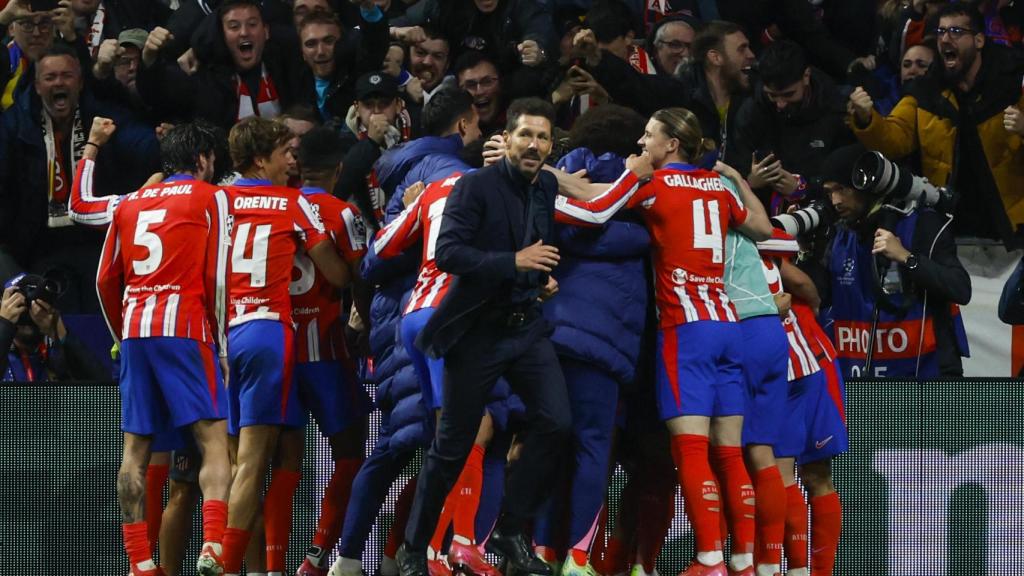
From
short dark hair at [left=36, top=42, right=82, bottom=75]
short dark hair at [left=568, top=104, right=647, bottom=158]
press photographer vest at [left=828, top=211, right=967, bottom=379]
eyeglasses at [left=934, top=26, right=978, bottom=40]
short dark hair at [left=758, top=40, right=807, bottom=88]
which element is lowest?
press photographer vest at [left=828, top=211, right=967, bottom=379]

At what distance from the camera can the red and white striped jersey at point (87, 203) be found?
30.3 ft

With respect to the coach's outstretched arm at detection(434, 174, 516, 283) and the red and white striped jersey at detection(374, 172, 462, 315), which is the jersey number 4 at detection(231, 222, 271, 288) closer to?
the red and white striped jersey at detection(374, 172, 462, 315)

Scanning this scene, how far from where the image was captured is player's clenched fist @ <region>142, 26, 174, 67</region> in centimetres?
1135

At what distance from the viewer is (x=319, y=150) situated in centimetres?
942

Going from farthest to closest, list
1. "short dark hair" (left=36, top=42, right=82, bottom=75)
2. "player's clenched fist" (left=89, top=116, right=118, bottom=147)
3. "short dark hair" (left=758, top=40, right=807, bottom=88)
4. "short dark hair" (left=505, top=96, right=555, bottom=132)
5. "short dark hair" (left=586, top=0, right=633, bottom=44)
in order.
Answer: "short dark hair" (left=586, top=0, right=633, bottom=44)
"short dark hair" (left=36, top=42, right=82, bottom=75)
"short dark hair" (left=758, top=40, right=807, bottom=88)
"player's clenched fist" (left=89, top=116, right=118, bottom=147)
"short dark hair" (left=505, top=96, right=555, bottom=132)

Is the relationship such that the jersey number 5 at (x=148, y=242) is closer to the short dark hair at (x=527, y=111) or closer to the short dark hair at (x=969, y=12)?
the short dark hair at (x=527, y=111)

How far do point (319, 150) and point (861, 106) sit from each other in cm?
339

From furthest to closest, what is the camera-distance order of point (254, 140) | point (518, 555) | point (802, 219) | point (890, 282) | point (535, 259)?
point (890, 282)
point (802, 219)
point (254, 140)
point (518, 555)
point (535, 259)

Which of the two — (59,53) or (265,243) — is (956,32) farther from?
(59,53)

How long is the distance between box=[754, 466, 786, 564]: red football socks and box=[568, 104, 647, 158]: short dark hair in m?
1.70

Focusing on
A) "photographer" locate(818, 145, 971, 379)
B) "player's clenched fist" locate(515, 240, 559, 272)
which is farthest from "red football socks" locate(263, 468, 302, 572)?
"photographer" locate(818, 145, 971, 379)

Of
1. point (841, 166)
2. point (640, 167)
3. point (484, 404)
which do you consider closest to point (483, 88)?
point (841, 166)

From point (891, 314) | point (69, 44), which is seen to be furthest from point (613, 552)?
point (69, 44)


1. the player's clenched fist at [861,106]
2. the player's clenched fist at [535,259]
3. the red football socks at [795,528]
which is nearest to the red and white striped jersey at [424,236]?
the player's clenched fist at [535,259]
